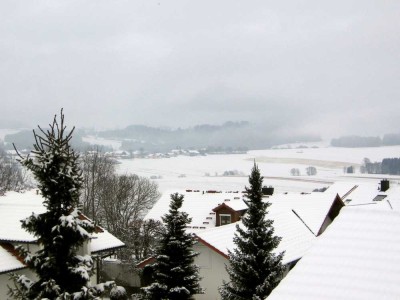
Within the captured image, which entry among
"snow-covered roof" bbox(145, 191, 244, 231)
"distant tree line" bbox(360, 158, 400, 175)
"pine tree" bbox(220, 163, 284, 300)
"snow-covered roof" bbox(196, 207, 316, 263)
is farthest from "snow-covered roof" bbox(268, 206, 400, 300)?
"distant tree line" bbox(360, 158, 400, 175)

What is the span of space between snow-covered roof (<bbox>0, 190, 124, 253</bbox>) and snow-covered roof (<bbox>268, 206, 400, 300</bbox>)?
14094mm

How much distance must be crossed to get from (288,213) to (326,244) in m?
21.2

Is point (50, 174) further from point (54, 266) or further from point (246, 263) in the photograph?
point (246, 263)

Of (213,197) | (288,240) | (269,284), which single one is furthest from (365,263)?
(213,197)

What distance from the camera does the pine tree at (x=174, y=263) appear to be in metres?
17.6

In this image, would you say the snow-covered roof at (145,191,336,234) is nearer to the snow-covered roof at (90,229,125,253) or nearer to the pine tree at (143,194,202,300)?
the snow-covered roof at (90,229,125,253)

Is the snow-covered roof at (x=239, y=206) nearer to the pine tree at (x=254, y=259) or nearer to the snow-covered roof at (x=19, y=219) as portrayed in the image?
the snow-covered roof at (x=19, y=219)

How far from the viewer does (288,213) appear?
30.5m

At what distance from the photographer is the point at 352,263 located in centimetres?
863

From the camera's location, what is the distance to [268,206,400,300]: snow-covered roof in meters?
7.53

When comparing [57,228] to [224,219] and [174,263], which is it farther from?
[224,219]

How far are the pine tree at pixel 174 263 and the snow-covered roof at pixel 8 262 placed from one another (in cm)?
660

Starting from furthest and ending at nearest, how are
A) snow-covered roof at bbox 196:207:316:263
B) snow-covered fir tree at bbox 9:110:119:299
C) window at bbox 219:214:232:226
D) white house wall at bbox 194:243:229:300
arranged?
window at bbox 219:214:232:226
white house wall at bbox 194:243:229:300
snow-covered roof at bbox 196:207:316:263
snow-covered fir tree at bbox 9:110:119:299

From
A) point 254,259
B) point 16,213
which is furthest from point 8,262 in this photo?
point 254,259
